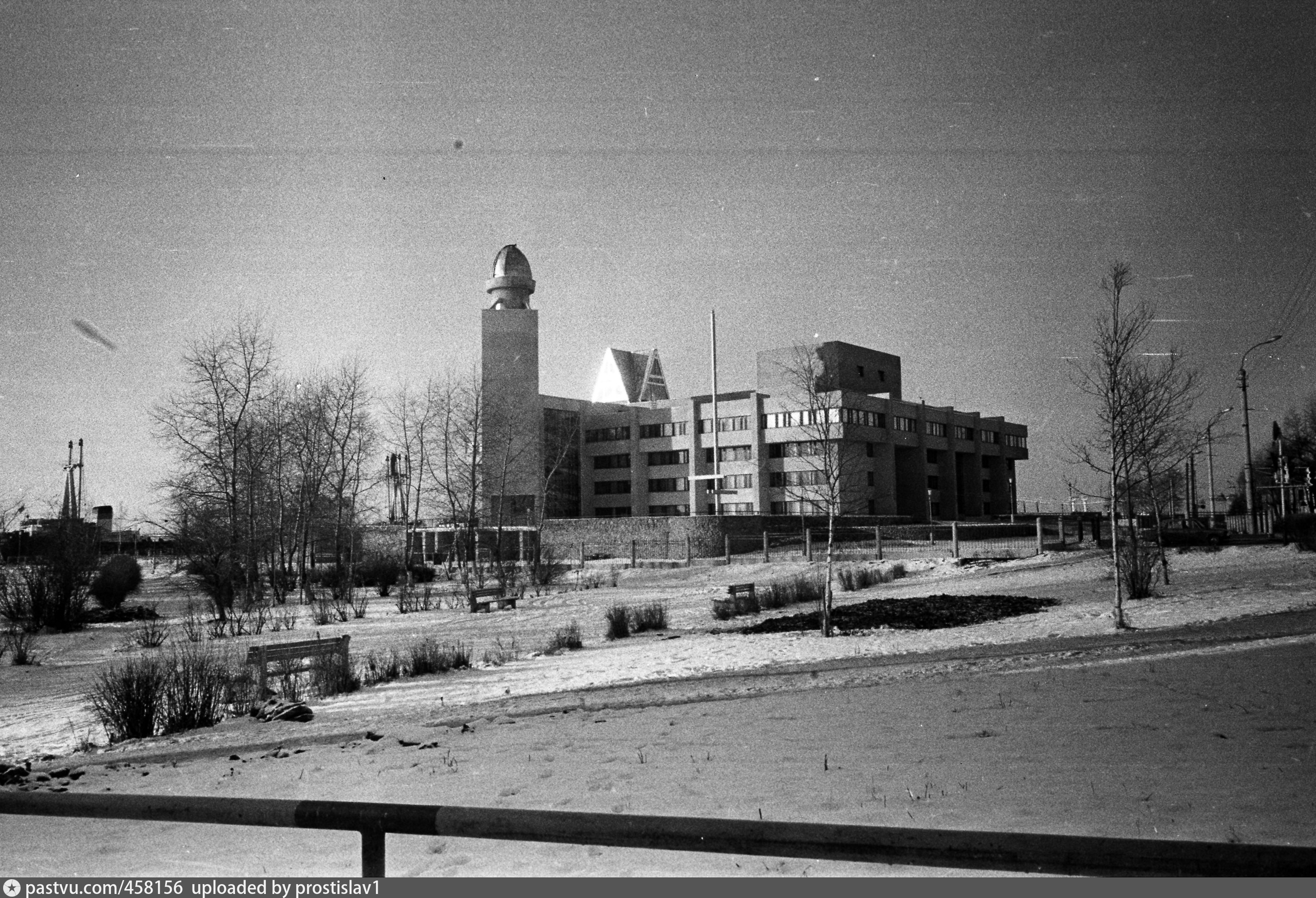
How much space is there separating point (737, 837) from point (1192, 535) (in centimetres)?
3990

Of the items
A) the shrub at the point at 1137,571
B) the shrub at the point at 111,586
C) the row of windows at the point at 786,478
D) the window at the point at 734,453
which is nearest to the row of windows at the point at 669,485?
the window at the point at 734,453

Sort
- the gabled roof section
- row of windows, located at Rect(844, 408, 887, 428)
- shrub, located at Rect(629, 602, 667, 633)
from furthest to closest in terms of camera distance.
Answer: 1. the gabled roof section
2. row of windows, located at Rect(844, 408, 887, 428)
3. shrub, located at Rect(629, 602, 667, 633)

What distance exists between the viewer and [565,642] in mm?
17828

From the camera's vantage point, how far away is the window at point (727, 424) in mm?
75250

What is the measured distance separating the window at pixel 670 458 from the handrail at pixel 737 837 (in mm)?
76954

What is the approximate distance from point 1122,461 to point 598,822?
17.5 m

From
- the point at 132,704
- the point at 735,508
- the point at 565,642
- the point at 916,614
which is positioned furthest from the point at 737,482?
the point at 132,704

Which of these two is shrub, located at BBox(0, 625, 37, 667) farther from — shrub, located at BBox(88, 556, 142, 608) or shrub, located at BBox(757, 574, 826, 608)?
shrub, located at BBox(757, 574, 826, 608)

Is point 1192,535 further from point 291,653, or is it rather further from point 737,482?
point 737,482

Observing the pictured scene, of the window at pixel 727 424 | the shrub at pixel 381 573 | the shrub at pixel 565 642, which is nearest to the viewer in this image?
the shrub at pixel 565 642

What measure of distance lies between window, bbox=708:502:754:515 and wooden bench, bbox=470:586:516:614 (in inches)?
1778

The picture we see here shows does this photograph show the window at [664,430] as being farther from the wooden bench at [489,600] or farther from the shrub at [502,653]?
the shrub at [502,653]

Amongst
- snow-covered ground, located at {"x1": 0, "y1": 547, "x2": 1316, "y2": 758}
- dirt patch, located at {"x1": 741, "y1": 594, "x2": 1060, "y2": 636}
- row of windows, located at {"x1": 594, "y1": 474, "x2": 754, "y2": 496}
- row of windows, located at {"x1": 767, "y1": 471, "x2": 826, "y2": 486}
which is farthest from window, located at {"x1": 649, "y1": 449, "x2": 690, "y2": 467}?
dirt patch, located at {"x1": 741, "y1": 594, "x2": 1060, "y2": 636}

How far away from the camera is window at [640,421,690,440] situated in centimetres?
8000
